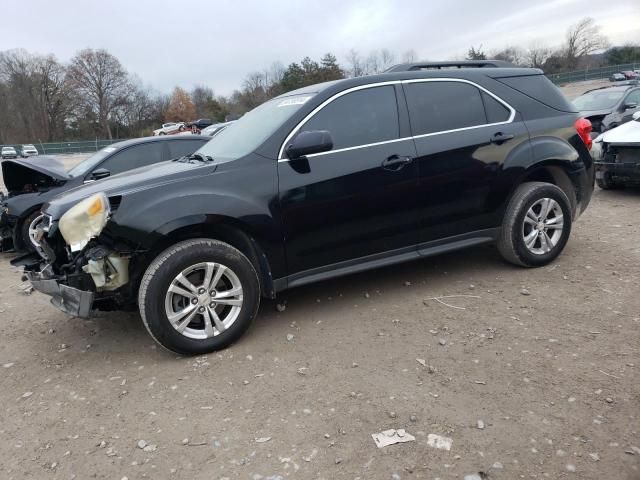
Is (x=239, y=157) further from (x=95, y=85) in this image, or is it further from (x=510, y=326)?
(x=95, y=85)

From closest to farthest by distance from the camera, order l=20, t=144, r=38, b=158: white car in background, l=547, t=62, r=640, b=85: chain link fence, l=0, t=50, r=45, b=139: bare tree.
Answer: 1. l=20, t=144, r=38, b=158: white car in background
2. l=547, t=62, r=640, b=85: chain link fence
3. l=0, t=50, r=45, b=139: bare tree

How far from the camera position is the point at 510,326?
3.60 metres

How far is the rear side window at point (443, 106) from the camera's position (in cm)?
414

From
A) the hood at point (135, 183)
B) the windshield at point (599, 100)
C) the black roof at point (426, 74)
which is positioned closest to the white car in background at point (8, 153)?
the windshield at point (599, 100)

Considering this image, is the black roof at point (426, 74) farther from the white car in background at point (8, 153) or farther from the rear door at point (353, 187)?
the white car in background at point (8, 153)

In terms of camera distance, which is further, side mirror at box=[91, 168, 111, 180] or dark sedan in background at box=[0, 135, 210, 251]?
side mirror at box=[91, 168, 111, 180]

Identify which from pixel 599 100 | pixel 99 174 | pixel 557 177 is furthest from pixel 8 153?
pixel 557 177

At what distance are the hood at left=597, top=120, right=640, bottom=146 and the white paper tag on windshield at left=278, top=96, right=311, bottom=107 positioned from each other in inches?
224

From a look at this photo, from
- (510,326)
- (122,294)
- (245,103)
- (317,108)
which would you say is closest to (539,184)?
(510,326)

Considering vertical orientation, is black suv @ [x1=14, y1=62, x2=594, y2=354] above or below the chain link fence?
below

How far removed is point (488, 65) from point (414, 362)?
324 cm

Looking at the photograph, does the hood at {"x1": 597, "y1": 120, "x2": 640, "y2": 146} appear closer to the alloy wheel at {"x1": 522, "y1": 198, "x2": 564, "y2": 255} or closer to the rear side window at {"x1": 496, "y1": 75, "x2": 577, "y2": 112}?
the rear side window at {"x1": 496, "y1": 75, "x2": 577, "y2": 112}

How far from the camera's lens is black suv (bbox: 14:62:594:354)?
332 cm

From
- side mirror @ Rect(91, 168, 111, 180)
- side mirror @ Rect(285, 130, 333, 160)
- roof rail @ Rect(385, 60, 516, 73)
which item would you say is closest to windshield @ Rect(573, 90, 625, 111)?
roof rail @ Rect(385, 60, 516, 73)
